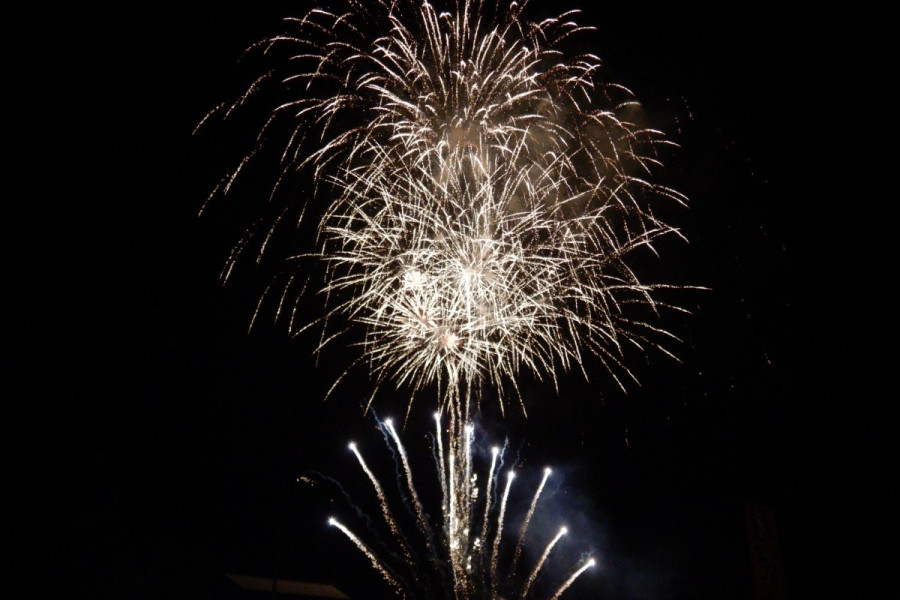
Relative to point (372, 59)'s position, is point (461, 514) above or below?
below

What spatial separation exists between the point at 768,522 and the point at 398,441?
10744 mm

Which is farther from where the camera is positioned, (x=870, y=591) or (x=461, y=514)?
(x=870, y=591)

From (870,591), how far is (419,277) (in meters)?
18.3

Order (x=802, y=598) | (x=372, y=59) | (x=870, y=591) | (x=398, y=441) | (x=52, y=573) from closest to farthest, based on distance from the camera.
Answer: (x=372, y=59), (x=398, y=441), (x=52, y=573), (x=870, y=591), (x=802, y=598)

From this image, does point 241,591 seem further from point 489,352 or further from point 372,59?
point 372,59

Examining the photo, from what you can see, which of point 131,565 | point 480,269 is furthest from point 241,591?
point 480,269

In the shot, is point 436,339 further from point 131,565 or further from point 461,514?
point 131,565

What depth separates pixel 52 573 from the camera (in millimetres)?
16828

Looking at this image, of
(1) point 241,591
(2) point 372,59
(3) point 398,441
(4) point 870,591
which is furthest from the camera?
(4) point 870,591

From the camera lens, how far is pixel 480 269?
1058 cm

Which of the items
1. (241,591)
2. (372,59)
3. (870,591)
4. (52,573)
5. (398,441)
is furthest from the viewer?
(870,591)

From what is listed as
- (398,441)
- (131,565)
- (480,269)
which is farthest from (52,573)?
(480,269)

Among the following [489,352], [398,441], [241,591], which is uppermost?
[489,352]

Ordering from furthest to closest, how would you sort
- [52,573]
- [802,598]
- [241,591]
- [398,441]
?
[802,598] < [241,591] < [52,573] < [398,441]
